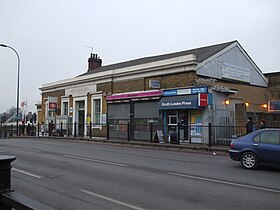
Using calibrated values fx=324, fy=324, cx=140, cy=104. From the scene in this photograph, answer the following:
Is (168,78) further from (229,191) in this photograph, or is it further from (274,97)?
(229,191)

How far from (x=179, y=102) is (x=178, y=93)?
2.17ft

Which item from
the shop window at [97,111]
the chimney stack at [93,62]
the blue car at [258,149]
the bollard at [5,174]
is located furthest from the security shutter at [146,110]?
the bollard at [5,174]

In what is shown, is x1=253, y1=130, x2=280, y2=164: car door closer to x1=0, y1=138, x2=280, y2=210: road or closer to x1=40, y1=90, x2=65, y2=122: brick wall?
x1=0, y1=138, x2=280, y2=210: road

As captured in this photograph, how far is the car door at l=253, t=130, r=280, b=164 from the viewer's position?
35.4 ft

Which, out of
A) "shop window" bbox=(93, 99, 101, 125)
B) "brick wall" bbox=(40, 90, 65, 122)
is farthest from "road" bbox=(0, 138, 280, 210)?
"brick wall" bbox=(40, 90, 65, 122)

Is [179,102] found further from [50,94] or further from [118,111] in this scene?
[50,94]

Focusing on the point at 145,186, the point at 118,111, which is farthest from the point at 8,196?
the point at 118,111

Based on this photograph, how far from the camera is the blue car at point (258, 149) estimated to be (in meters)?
10.9

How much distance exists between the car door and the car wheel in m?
0.20

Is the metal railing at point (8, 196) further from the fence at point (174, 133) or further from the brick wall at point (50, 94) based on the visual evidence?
the brick wall at point (50, 94)

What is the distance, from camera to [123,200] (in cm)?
654

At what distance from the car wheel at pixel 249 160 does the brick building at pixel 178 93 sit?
363 inches

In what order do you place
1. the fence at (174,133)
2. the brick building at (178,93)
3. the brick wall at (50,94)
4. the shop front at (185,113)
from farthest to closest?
the brick wall at (50,94), the brick building at (178,93), the shop front at (185,113), the fence at (174,133)

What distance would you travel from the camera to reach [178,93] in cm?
2236
